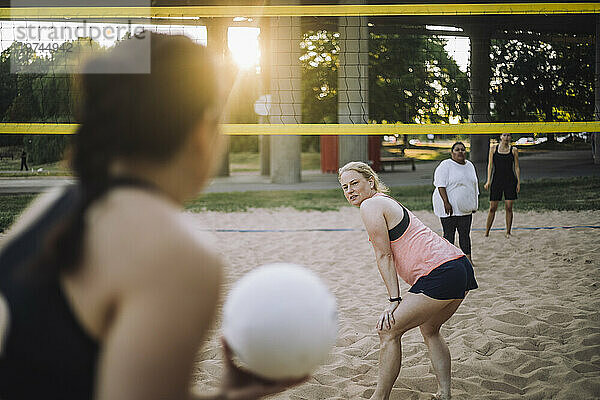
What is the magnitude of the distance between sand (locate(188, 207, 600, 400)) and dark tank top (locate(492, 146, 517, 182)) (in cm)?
79

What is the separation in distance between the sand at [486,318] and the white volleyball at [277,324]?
1.36 meters

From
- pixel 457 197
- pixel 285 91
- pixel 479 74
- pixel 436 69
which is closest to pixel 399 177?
pixel 285 91

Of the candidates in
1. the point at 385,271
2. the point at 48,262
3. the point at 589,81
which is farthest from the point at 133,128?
the point at 589,81

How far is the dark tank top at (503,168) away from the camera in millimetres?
7781

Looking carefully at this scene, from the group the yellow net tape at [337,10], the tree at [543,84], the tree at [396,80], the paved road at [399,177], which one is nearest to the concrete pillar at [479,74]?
the tree at [396,80]

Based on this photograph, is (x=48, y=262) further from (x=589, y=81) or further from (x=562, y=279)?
(x=589, y=81)

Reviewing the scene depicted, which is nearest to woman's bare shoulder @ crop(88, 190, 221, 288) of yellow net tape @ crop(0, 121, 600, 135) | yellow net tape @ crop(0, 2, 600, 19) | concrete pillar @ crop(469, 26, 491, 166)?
yellow net tape @ crop(0, 121, 600, 135)

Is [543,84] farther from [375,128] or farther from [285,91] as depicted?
[375,128]

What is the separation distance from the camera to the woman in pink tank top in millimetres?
2846

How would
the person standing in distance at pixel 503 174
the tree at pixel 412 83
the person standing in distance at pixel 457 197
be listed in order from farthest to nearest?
1. the tree at pixel 412 83
2. the person standing in distance at pixel 503 174
3. the person standing in distance at pixel 457 197

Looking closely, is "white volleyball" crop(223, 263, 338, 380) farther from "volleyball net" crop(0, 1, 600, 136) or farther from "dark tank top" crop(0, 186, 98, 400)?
"volleyball net" crop(0, 1, 600, 136)

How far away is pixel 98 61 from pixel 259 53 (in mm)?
→ 16896

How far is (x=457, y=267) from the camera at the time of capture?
2.89m

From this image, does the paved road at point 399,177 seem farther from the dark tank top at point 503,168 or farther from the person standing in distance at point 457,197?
the person standing in distance at point 457,197
